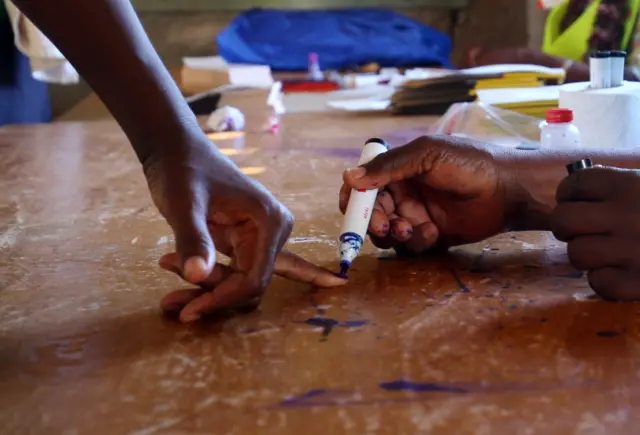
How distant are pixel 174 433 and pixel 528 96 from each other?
4.33ft

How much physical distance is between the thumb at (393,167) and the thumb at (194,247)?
209mm

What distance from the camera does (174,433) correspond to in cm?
49

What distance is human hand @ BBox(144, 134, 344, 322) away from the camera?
0.68m

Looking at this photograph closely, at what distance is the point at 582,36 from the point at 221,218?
6.72 feet

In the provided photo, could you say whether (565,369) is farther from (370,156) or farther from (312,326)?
(370,156)

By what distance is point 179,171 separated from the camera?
0.72 meters

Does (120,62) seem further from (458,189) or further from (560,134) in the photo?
(560,134)

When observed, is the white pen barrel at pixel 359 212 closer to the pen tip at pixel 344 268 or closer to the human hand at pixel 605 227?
the pen tip at pixel 344 268

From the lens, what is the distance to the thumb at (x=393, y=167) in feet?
2.68

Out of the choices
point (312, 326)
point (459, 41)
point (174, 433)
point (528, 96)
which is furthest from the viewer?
point (459, 41)

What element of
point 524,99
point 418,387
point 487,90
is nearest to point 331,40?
point 487,90

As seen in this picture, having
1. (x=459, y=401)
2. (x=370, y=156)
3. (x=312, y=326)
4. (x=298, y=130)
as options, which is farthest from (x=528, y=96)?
(x=459, y=401)

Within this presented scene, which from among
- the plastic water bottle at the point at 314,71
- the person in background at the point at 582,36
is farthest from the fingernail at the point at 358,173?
the plastic water bottle at the point at 314,71

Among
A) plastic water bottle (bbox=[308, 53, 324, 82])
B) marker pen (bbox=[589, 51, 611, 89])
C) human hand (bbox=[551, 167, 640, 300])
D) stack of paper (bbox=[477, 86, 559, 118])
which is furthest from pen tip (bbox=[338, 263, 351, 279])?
plastic water bottle (bbox=[308, 53, 324, 82])
